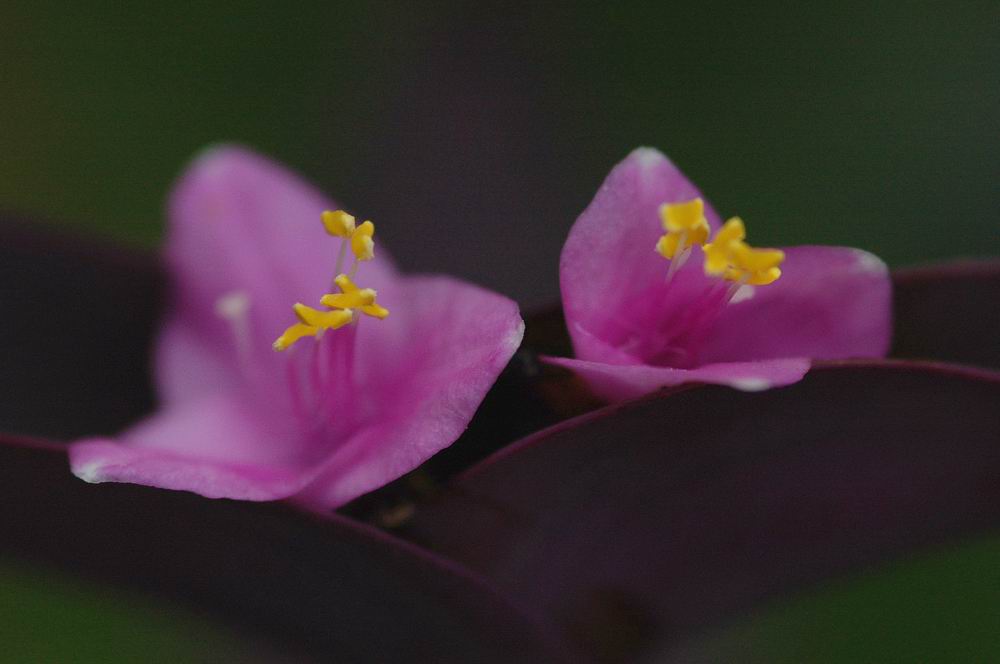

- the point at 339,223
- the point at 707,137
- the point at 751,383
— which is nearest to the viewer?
the point at 751,383

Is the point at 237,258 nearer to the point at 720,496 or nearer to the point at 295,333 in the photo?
the point at 295,333

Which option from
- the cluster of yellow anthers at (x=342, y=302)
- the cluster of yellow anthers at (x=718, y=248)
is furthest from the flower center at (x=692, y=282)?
the cluster of yellow anthers at (x=342, y=302)

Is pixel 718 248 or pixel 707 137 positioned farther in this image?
pixel 707 137

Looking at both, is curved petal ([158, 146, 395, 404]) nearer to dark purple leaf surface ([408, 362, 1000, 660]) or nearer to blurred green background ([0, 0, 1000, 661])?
dark purple leaf surface ([408, 362, 1000, 660])

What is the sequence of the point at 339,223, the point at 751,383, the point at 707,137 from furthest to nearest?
the point at 707,137
the point at 339,223
the point at 751,383

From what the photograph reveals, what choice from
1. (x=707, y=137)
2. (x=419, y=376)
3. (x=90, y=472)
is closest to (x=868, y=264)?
(x=419, y=376)

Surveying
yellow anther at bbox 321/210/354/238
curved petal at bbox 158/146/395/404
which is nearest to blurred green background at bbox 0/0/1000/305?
curved petal at bbox 158/146/395/404

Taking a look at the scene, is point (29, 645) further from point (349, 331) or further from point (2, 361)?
point (349, 331)
